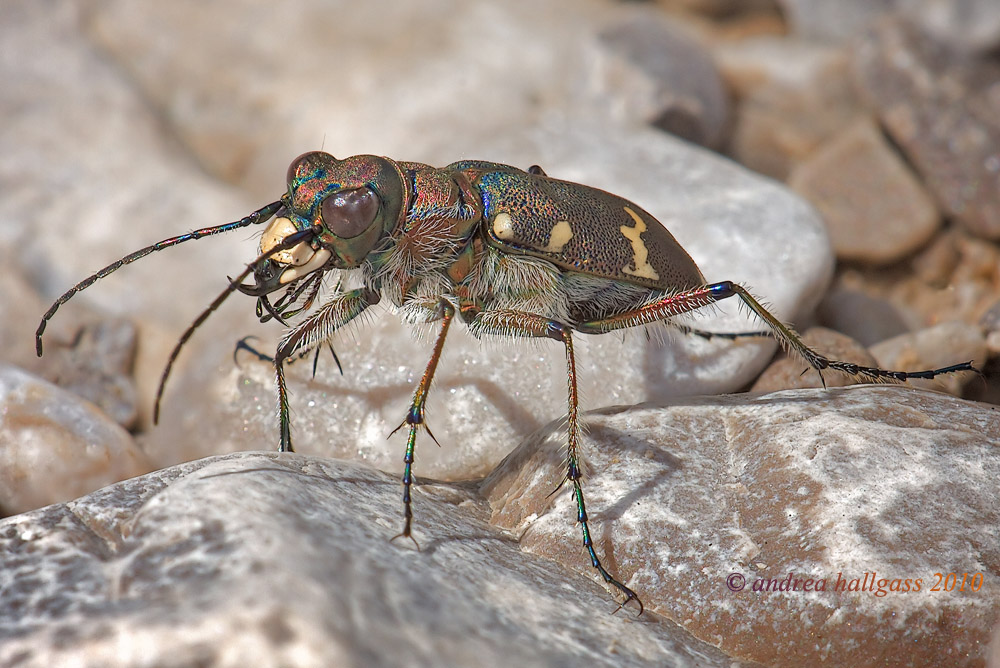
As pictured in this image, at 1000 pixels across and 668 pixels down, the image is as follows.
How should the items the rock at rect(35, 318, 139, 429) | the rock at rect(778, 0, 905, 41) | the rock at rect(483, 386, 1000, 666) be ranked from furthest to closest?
the rock at rect(778, 0, 905, 41), the rock at rect(35, 318, 139, 429), the rock at rect(483, 386, 1000, 666)

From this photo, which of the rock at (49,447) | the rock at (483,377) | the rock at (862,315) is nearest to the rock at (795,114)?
the rock at (862,315)

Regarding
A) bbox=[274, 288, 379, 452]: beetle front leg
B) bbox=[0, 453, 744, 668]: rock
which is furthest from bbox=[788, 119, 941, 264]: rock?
bbox=[0, 453, 744, 668]: rock

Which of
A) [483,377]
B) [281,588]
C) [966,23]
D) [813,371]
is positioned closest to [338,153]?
[483,377]

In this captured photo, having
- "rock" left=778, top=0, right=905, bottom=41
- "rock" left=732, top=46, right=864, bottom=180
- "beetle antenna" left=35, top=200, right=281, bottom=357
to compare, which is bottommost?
"beetle antenna" left=35, top=200, right=281, bottom=357

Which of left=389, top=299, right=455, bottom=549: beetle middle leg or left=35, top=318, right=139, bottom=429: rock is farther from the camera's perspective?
left=35, top=318, right=139, bottom=429: rock

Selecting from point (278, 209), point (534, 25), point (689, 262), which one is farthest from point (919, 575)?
point (534, 25)

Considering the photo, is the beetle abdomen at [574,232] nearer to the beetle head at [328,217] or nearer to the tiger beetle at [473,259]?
the tiger beetle at [473,259]

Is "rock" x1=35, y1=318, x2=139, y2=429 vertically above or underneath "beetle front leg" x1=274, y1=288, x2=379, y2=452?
above

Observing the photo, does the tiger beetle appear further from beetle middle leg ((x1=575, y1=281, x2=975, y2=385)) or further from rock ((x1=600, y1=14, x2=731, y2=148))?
rock ((x1=600, y1=14, x2=731, y2=148))
